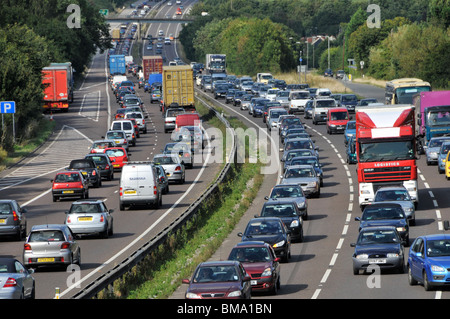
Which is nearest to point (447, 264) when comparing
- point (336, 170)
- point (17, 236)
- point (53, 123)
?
point (17, 236)

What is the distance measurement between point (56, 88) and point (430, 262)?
7476 centimetres

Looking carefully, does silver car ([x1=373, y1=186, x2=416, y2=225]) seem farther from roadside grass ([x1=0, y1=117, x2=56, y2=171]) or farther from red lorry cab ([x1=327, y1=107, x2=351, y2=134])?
red lorry cab ([x1=327, y1=107, x2=351, y2=134])

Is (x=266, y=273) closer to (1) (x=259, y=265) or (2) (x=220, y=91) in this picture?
(1) (x=259, y=265)

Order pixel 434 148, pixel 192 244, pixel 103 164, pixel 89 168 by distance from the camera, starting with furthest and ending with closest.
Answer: pixel 434 148
pixel 103 164
pixel 89 168
pixel 192 244

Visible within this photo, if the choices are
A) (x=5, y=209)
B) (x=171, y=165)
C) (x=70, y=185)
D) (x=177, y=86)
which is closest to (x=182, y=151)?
(x=171, y=165)

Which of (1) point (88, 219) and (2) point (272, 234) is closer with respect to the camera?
(2) point (272, 234)

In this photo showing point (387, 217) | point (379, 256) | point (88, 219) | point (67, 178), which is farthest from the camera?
point (67, 178)

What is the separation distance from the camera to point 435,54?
327 ft

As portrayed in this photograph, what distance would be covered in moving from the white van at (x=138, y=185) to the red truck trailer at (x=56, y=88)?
170 feet

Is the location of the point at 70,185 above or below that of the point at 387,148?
below

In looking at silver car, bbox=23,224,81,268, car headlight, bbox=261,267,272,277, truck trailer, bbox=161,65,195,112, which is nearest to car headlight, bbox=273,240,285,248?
car headlight, bbox=261,267,272,277

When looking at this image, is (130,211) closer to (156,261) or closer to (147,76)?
(156,261)

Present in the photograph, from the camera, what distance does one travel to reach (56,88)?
313 feet

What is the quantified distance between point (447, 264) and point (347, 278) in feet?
13.3
